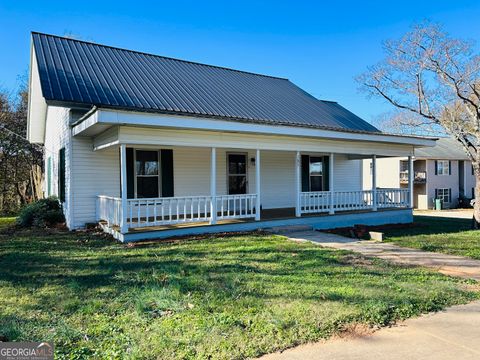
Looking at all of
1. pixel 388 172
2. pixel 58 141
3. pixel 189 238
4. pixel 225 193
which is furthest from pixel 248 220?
pixel 388 172

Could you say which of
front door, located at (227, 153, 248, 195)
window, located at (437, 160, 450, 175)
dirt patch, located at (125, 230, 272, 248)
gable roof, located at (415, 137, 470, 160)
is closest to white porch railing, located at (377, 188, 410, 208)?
front door, located at (227, 153, 248, 195)

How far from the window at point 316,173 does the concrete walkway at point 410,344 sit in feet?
35.3

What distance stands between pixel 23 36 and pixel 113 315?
2082 centimetres

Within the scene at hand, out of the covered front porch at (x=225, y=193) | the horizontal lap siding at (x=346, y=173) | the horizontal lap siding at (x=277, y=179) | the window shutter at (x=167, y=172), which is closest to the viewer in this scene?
the covered front porch at (x=225, y=193)

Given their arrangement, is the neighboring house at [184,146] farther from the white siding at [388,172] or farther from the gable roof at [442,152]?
the gable roof at [442,152]

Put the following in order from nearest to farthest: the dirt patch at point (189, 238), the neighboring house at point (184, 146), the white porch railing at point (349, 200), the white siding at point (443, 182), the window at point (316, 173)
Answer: the dirt patch at point (189, 238)
the neighboring house at point (184, 146)
the white porch railing at point (349, 200)
the window at point (316, 173)
the white siding at point (443, 182)

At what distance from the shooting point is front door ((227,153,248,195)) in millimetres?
12342

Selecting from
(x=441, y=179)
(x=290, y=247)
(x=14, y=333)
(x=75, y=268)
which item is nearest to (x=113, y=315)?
(x=14, y=333)

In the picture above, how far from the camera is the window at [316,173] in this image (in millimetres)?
14414

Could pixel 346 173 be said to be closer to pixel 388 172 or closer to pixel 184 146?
pixel 184 146

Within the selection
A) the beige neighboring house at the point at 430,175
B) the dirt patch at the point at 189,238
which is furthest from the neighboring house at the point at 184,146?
the beige neighboring house at the point at 430,175

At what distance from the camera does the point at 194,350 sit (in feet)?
9.90

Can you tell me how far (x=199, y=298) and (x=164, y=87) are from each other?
889cm

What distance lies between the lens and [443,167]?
97.3 ft
